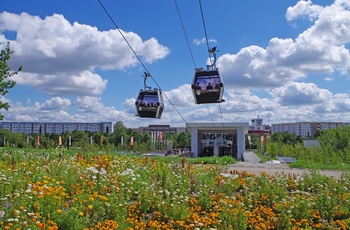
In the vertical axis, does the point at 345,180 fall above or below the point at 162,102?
below

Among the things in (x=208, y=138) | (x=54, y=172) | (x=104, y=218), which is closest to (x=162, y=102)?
(x=54, y=172)

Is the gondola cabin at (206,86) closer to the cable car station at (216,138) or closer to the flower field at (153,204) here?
the flower field at (153,204)

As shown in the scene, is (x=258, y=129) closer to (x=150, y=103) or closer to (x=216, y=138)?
(x=216, y=138)

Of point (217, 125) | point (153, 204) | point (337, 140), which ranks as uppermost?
point (217, 125)

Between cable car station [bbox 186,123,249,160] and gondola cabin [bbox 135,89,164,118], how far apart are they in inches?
919

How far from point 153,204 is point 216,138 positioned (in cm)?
4830

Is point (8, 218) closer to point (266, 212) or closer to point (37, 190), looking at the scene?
point (37, 190)

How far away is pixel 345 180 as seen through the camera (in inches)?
397

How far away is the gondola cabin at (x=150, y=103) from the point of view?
19641mm

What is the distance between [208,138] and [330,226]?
48556 millimetres

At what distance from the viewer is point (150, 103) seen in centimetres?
1970

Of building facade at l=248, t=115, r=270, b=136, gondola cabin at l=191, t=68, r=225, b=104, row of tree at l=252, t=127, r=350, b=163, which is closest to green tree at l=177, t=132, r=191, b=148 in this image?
building facade at l=248, t=115, r=270, b=136

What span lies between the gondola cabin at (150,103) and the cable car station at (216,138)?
23341 mm

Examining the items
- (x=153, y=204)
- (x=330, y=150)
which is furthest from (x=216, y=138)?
(x=153, y=204)
